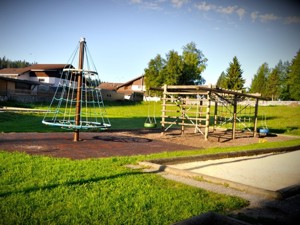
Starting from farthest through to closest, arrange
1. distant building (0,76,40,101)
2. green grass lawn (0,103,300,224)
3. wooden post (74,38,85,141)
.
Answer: distant building (0,76,40,101), wooden post (74,38,85,141), green grass lawn (0,103,300,224)

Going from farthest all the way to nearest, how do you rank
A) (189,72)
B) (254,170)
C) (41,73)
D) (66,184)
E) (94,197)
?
(189,72) < (41,73) < (254,170) < (66,184) < (94,197)

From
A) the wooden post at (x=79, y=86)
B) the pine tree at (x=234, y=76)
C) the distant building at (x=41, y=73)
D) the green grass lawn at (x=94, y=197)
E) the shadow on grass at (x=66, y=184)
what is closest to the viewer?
the green grass lawn at (x=94, y=197)

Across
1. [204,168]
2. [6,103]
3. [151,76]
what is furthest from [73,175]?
[151,76]

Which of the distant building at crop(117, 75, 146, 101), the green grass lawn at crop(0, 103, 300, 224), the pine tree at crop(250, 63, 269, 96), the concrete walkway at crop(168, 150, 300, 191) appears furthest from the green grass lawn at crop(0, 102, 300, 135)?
the pine tree at crop(250, 63, 269, 96)

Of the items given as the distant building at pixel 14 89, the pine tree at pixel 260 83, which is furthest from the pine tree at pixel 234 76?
the distant building at pixel 14 89

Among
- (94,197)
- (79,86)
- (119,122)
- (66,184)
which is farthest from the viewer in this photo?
(119,122)

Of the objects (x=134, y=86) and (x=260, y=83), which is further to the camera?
(x=260, y=83)

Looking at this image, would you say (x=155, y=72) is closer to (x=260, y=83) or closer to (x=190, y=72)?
(x=190, y=72)

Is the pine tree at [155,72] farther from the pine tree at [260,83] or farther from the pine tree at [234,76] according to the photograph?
the pine tree at [260,83]

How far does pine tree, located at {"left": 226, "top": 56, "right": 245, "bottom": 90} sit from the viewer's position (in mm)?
73812

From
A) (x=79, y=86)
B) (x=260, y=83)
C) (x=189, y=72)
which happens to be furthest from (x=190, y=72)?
(x=79, y=86)

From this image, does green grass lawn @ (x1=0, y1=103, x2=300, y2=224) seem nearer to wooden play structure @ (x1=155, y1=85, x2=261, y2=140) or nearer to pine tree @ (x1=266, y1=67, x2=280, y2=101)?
wooden play structure @ (x1=155, y1=85, x2=261, y2=140)

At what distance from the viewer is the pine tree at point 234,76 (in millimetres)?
73812

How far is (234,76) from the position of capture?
74250 mm
